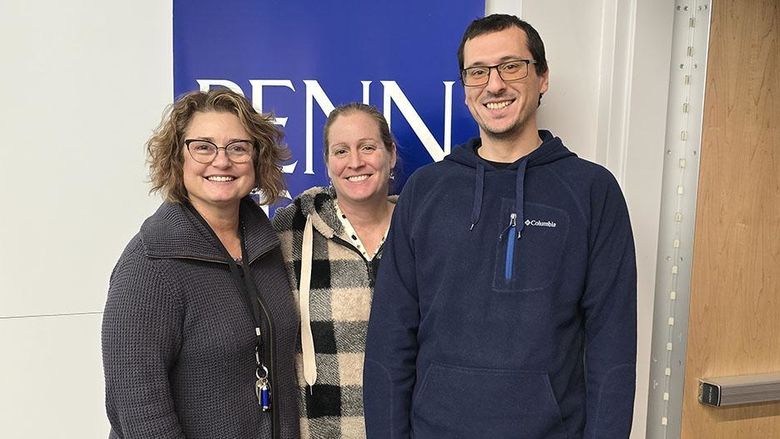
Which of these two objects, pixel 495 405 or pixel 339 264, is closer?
Answer: pixel 495 405

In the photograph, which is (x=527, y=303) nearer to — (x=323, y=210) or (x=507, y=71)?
(x=507, y=71)

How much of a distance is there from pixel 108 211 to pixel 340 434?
104 cm

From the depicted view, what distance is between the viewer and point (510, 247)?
1271 mm

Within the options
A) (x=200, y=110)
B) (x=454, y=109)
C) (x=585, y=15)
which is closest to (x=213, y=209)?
(x=200, y=110)

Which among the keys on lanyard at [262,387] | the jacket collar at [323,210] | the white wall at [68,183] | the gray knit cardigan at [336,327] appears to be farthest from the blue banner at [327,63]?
the keys on lanyard at [262,387]

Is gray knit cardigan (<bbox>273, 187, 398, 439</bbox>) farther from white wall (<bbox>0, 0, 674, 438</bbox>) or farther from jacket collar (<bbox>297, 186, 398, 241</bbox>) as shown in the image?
white wall (<bbox>0, 0, 674, 438</bbox>)

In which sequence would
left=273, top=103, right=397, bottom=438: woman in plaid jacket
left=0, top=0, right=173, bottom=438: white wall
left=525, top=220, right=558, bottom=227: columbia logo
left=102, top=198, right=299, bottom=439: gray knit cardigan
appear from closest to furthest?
left=102, top=198, right=299, bottom=439: gray knit cardigan < left=525, top=220, right=558, bottom=227: columbia logo < left=273, top=103, right=397, bottom=438: woman in plaid jacket < left=0, top=0, right=173, bottom=438: white wall

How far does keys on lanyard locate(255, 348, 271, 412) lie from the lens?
135 centimetres

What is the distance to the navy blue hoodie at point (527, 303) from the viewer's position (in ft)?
4.09

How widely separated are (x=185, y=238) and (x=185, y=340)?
0.20 metres

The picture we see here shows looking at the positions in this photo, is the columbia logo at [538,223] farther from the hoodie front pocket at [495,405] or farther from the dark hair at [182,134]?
the dark hair at [182,134]

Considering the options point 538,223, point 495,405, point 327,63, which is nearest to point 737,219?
point 538,223

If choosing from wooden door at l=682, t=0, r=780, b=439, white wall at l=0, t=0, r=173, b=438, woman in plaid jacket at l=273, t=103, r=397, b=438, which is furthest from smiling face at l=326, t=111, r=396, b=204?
wooden door at l=682, t=0, r=780, b=439

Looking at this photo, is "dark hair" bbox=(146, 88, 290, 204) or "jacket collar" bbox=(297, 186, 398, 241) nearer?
"dark hair" bbox=(146, 88, 290, 204)
